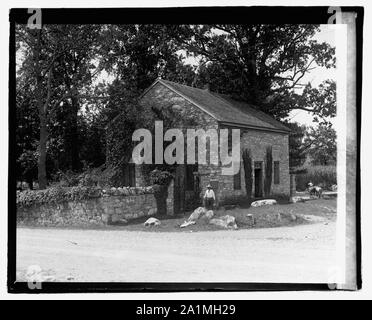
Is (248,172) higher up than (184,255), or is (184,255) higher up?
(248,172)

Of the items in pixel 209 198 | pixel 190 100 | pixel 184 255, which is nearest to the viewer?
pixel 184 255

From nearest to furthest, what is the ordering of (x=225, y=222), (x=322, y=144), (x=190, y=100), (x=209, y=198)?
(x=322, y=144) < (x=225, y=222) < (x=209, y=198) < (x=190, y=100)

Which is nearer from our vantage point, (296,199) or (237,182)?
(237,182)

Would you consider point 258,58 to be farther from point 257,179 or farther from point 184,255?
point 184,255

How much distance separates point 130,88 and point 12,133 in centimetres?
292

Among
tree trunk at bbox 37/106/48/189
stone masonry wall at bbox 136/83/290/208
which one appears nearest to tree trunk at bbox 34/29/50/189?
tree trunk at bbox 37/106/48/189

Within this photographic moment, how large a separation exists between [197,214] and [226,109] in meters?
2.79

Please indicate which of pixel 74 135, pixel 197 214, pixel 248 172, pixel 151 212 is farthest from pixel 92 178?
pixel 248 172

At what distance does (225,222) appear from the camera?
11359 mm

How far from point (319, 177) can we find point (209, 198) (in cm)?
241

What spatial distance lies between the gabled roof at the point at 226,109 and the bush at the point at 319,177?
111 cm

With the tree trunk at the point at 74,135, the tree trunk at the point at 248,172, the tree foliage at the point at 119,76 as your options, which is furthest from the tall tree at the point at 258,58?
the tree trunk at the point at 74,135

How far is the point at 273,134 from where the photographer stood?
40.0 ft

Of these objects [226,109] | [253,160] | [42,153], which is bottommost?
[253,160]
